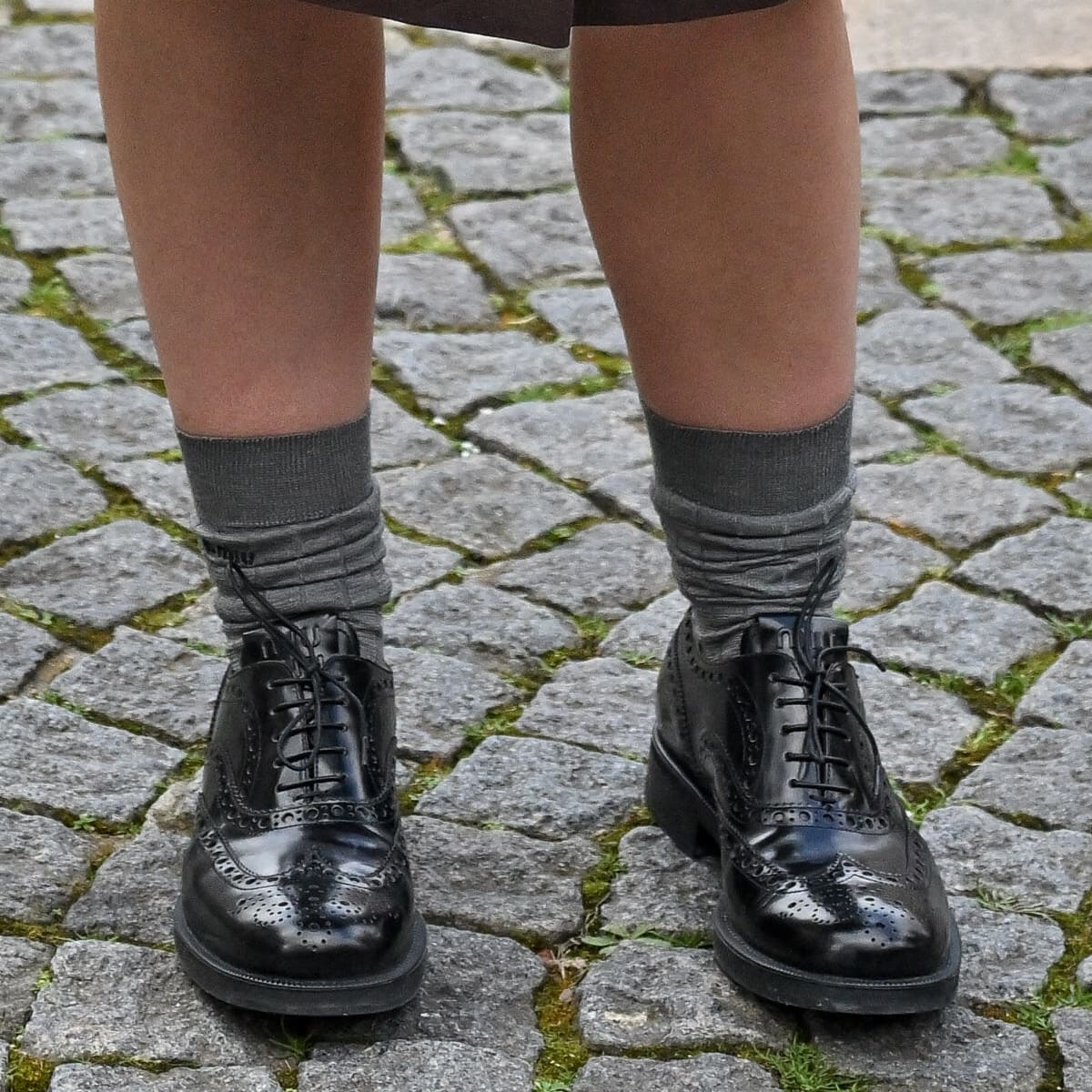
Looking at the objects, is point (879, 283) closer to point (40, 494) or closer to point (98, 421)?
point (98, 421)

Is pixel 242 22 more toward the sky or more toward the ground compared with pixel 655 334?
more toward the sky

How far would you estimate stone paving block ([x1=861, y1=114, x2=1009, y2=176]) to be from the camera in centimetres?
374

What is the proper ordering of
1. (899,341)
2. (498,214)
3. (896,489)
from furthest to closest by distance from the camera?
(498,214), (899,341), (896,489)

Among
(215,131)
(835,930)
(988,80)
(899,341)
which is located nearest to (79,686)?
(215,131)

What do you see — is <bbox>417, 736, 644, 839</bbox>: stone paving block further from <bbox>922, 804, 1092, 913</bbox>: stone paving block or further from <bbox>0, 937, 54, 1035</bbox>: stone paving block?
<bbox>0, 937, 54, 1035</bbox>: stone paving block

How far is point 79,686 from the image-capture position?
215cm

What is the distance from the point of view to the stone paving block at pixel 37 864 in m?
1.75

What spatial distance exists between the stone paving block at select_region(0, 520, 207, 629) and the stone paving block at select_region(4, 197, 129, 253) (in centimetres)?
94

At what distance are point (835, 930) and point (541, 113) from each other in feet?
8.86

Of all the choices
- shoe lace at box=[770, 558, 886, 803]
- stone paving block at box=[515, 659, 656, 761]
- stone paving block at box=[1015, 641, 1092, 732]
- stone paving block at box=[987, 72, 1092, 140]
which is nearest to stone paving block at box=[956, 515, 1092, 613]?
stone paving block at box=[1015, 641, 1092, 732]

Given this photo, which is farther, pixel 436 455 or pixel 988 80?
pixel 988 80

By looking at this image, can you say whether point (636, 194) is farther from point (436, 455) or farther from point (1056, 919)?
point (436, 455)

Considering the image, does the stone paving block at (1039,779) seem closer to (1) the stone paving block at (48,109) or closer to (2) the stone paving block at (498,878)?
(2) the stone paving block at (498,878)

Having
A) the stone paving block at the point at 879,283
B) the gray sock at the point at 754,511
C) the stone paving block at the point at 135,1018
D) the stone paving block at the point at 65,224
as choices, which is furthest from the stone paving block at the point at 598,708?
the stone paving block at the point at 65,224
